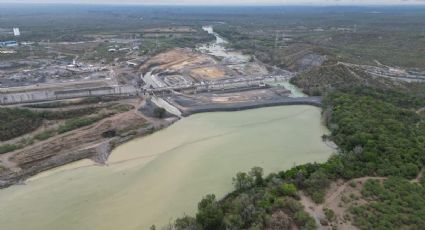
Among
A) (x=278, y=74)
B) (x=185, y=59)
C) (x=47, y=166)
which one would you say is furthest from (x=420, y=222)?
(x=185, y=59)

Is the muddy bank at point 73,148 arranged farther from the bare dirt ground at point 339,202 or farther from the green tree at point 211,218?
the bare dirt ground at point 339,202

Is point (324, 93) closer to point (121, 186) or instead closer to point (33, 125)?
point (121, 186)

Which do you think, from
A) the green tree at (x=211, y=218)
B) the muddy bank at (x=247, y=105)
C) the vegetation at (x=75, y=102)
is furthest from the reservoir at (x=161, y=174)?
the vegetation at (x=75, y=102)

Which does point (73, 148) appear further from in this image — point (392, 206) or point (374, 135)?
point (374, 135)

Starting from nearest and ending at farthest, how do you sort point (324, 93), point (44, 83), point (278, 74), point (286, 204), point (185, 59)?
point (286, 204)
point (324, 93)
point (44, 83)
point (278, 74)
point (185, 59)

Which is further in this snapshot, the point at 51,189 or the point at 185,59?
the point at 185,59

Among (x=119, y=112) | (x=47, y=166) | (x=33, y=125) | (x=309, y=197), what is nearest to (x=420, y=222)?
(x=309, y=197)

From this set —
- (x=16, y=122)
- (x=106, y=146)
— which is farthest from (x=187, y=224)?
(x=16, y=122)

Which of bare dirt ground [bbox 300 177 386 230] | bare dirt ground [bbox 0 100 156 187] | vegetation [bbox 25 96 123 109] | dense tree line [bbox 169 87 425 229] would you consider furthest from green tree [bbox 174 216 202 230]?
vegetation [bbox 25 96 123 109]

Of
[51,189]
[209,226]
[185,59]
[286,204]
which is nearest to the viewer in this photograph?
[209,226]
